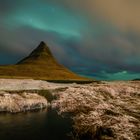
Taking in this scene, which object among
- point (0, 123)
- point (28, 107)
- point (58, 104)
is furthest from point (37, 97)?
point (58, 104)

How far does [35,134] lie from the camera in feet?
227

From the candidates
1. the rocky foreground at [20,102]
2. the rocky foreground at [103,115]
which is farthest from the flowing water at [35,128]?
the rocky foreground at [20,102]

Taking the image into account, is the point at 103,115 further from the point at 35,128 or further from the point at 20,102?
the point at 20,102

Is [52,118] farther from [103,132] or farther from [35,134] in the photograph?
[103,132]

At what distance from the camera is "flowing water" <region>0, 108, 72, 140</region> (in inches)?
2617

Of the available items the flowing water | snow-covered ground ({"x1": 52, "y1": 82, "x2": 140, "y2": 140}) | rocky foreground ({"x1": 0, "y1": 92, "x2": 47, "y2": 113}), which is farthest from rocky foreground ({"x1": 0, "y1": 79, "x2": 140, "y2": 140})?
rocky foreground ({"x1": 0, "y1": 92, "x2": 47, "y2": 113})

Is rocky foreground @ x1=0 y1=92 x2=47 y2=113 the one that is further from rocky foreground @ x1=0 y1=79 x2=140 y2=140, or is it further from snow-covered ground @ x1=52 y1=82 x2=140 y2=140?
snow-covered ground @ x1=52 y1=82 x2=140 y2=140

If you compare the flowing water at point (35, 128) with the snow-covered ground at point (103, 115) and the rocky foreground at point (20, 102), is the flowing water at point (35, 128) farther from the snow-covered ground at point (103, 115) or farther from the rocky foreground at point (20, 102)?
the rocky foreground at point (20, 102)

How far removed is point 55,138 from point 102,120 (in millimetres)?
25224

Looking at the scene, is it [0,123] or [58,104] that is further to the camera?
[0,123]

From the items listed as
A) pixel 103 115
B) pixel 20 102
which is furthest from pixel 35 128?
pixel 20 102

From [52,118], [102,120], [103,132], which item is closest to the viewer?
[102,120]

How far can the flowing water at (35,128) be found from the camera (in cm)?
6647

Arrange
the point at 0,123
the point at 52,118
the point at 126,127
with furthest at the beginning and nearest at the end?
the point at 52,118 → the point at 0,123 → the point at 126,127
